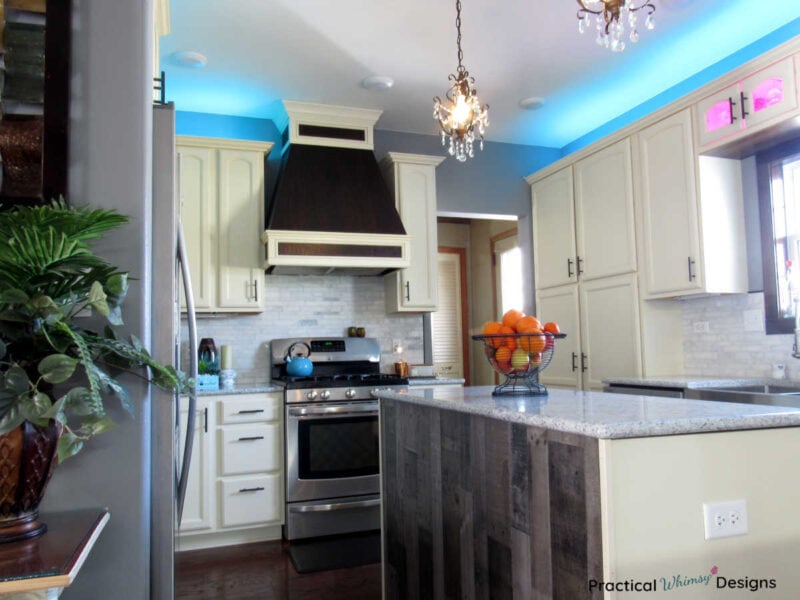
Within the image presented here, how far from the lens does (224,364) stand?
171 inches

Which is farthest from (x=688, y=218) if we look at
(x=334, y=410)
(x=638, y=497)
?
(x=638, y=497)

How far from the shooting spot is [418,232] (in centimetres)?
474

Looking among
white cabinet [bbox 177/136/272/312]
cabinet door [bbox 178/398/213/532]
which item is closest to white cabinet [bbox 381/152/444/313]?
white cabinet [bbox 177/136/272/312]

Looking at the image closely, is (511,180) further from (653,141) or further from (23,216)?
(23,216)

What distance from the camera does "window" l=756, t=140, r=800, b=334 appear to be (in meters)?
3.43

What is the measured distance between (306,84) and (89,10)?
276cm

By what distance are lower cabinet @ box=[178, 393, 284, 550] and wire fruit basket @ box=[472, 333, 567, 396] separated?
7.44 ft

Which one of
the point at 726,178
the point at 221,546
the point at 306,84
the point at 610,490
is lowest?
the point at 221,546

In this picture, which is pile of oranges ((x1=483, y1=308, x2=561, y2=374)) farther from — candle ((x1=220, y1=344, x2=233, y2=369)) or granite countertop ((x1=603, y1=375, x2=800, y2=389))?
candle ((x1=220, y1=344, x2=233, y2=369))

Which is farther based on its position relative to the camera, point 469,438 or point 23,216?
point 469,438

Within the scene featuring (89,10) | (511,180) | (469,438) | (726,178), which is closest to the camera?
(89,10)

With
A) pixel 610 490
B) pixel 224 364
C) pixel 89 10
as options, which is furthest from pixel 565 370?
pixel 89 10

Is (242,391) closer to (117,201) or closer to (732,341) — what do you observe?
(117,201)

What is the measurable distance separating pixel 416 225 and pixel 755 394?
2.62 m
